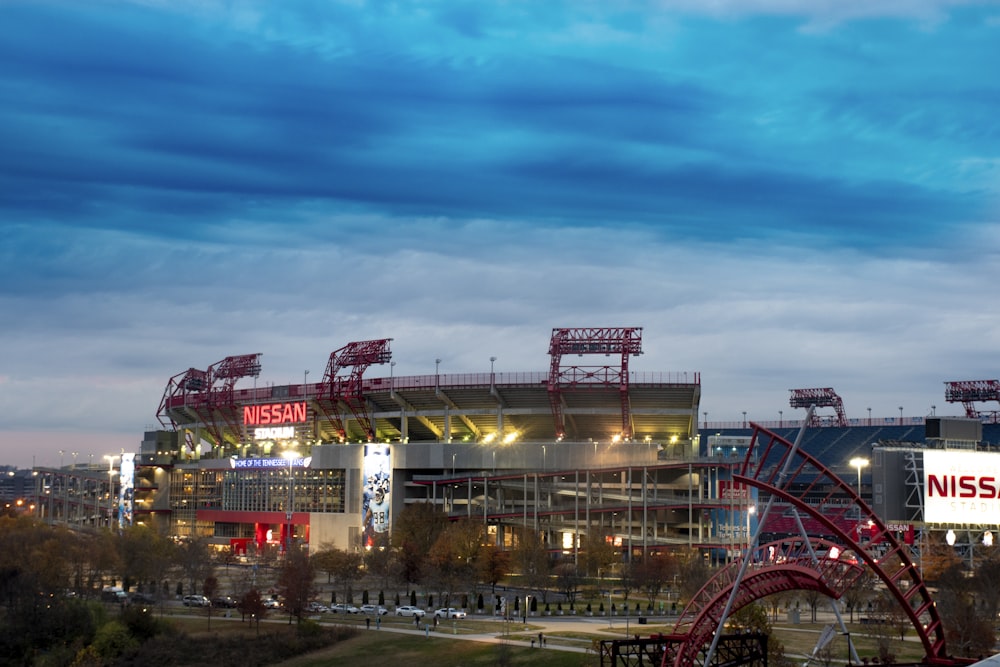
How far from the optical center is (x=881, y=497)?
133 meters

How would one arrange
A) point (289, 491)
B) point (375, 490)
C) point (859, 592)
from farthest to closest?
point (289, 491) → point (375, 490) → point (859, 592)

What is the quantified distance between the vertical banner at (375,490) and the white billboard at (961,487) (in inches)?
2973

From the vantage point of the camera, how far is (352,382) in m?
188

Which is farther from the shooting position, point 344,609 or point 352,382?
point 352,382

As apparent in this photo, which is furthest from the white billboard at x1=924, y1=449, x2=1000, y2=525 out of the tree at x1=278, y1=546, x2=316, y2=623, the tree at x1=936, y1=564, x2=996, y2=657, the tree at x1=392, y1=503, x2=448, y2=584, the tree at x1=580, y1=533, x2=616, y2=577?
the tree at x1=278, y1=546, x2=316, y2=623

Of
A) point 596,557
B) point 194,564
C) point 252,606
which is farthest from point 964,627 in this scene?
point 194,564

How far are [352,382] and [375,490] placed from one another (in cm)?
2044

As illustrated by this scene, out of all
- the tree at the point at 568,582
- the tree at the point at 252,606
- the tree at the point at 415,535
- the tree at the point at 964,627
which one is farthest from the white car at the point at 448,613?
the tree at the point at 964,627

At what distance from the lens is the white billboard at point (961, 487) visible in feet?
428

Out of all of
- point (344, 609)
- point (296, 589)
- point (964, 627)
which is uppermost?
point (296, 589)

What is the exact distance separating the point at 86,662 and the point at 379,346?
313 ft

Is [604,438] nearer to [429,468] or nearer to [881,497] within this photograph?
[429,468]

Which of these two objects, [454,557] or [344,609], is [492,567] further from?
[344,609]

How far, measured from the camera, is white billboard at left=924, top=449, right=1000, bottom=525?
130500 millimetres
